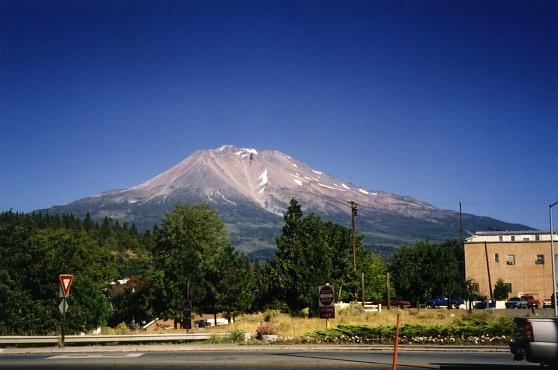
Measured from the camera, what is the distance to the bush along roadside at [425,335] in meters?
25.0

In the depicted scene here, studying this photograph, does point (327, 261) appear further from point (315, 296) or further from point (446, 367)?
point (446, 367)

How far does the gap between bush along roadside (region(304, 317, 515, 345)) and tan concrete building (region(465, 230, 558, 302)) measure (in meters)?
61.8

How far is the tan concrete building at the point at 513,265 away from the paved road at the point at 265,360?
67718mm

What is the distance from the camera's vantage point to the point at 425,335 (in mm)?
25484

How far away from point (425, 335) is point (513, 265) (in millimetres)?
67172

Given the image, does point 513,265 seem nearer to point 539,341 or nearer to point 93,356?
point 93,356

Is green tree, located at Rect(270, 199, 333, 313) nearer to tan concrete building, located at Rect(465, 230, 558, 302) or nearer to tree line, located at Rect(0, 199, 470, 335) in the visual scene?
tree line, located at Rect(0, 199, 470, 335)

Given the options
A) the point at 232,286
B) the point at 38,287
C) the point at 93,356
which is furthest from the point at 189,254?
the point at 93,356

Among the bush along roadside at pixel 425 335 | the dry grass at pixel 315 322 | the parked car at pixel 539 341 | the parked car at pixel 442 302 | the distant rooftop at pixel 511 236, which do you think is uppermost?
the distant rooftop at pixel 511 236

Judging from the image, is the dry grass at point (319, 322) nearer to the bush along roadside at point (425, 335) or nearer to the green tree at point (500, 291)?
the bush along roadside at point (425, 335)

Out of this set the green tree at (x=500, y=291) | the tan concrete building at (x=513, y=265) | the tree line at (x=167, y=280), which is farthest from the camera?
the tan concrete building at (x=513, y=265)

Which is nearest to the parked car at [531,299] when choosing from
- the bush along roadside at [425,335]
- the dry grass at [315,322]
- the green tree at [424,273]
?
the green tree at [424,273]

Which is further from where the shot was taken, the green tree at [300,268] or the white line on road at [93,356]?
the green tree at [300,268]

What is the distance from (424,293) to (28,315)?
57.0m
